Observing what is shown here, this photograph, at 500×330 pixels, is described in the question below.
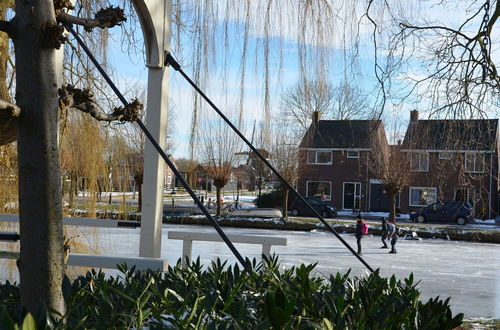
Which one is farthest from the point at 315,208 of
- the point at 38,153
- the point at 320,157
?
the point at 38,153

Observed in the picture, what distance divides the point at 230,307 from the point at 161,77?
246 cm

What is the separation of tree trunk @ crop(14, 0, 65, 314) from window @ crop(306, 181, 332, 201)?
4050cm

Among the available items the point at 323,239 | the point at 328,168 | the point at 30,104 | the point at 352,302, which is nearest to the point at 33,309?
the point at 30,104

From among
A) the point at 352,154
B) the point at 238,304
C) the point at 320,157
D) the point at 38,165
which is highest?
the point at 352,154

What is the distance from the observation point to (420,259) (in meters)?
18.7

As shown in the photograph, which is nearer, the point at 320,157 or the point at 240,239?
the point at 240,239

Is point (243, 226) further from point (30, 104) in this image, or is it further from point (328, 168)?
point (30, 104)

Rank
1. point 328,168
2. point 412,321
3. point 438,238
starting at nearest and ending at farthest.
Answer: point 412,321, point 438,238, point 328,168

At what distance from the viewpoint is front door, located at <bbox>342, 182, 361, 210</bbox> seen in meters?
42.0

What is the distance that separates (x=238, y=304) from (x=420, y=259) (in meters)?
16.9

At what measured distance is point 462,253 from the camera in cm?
2086

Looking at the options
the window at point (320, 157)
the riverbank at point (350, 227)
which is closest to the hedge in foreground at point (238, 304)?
the riverbank at point (350, 227)

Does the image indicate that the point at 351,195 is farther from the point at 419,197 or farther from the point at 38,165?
the point at 38,165

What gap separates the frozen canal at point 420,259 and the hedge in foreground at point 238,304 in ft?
20.2
